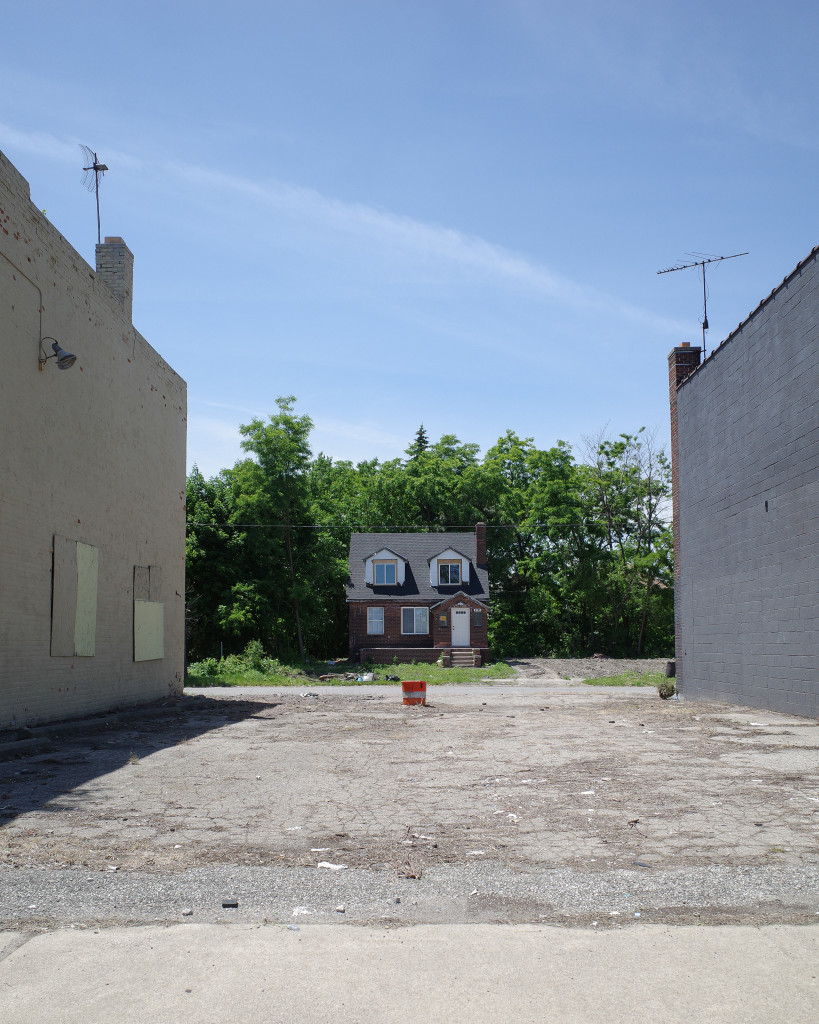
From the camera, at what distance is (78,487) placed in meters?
15.0

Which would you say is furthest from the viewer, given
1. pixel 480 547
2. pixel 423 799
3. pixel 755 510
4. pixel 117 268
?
pixel 480 547

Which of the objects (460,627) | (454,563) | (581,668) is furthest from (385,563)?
(581,668)

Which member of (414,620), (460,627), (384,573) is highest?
(384,573)

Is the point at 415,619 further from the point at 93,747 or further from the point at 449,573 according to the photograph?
the point at 93,747

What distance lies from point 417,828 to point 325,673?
96.7 ft

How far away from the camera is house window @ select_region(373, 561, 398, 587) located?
43.7 m

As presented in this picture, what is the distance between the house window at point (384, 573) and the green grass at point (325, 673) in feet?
18.0

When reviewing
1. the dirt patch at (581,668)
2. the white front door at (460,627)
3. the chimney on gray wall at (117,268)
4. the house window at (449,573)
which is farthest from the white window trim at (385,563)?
the chimney on gray wall at (117,268)

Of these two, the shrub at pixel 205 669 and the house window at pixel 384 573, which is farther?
the house window at pixel 384 573

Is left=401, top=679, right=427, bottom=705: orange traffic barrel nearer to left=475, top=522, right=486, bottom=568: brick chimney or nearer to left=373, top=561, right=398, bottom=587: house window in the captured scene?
left=373, top=561, right=398, bottom=587: house window

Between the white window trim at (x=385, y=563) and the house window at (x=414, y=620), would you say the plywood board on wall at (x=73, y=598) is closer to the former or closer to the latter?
the house window at (x=414, y=620)

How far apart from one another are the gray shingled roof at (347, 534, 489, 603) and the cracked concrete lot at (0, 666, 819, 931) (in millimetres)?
30407

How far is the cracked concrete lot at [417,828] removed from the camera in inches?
186

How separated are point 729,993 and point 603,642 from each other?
4859 cm
